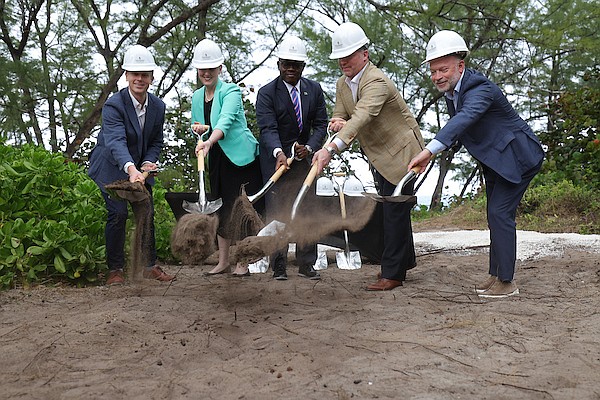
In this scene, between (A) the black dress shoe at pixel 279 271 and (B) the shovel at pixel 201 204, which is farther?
(A) the black dress shoe at pixel 279 271

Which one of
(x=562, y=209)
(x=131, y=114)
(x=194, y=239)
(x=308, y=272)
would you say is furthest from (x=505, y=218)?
(x=562, y=209)

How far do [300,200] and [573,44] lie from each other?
11.1m

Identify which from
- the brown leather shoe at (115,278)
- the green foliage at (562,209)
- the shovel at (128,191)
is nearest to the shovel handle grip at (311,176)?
the shovel at (128,191)

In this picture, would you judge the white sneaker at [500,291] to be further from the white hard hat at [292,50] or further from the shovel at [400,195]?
the white hard hat at [292,50]

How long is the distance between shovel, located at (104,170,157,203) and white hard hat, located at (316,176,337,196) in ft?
5.42

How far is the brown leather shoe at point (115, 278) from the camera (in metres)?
5.39

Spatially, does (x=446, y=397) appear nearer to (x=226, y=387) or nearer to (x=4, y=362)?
(x=226, y=387)

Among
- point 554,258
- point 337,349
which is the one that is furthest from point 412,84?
point 337,349

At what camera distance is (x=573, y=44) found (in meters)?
14.1

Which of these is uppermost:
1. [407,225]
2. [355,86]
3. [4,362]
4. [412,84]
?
[412,84]

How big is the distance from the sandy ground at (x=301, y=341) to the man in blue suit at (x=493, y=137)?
1.22 ft

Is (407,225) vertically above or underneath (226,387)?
above

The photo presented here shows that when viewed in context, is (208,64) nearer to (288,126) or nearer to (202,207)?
(288,126)

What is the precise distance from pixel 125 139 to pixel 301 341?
2.35m
